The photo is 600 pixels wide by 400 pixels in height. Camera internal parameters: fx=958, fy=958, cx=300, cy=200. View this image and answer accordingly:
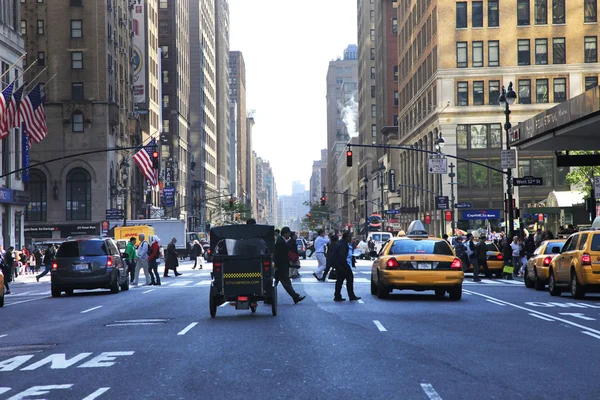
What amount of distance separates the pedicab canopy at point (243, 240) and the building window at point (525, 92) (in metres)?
56.0

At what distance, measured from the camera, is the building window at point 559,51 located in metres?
76.5

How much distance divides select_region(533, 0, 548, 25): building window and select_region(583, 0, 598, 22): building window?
9.90 feet

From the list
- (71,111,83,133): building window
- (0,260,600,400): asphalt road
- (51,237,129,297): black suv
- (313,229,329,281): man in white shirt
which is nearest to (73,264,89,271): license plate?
(51,237,129,297): black suv

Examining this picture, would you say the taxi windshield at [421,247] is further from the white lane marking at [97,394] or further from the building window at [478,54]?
the building window at [478,54]

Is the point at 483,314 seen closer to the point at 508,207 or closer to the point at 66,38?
the point at 508,207

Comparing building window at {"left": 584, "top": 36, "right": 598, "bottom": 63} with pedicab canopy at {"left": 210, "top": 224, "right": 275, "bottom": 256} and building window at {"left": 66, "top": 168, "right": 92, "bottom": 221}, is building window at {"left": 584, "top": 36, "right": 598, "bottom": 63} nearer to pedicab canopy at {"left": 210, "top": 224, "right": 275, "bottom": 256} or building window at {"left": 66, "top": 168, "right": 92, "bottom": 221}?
building window at {"left": 66, "top": 168, "right": 92, "bottom": 221}

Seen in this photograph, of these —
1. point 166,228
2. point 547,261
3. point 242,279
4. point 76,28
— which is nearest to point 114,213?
point 166,228

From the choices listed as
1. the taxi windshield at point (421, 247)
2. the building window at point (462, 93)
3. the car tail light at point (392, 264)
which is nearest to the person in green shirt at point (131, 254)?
the taxi windshield at point (421, 247)

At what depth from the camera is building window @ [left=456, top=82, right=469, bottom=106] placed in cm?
7824

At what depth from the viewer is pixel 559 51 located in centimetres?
7669

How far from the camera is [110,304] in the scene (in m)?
25.3

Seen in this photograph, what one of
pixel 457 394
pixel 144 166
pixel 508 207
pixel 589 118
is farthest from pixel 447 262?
pixel 144 166

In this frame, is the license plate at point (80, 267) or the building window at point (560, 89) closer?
the license plate at point (80, 267)

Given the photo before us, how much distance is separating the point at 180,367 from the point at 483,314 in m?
9.54
